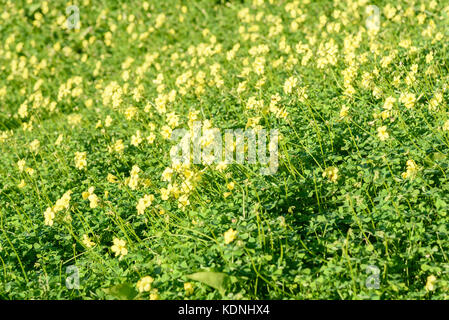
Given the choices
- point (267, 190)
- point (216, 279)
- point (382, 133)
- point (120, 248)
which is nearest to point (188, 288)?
point (216, 279)

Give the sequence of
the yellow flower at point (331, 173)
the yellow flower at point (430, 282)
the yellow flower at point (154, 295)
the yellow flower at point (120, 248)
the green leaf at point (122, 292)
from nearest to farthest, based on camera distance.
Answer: the yellow flower at point (430, 282)
the yellow flower at point (154, 295)
the green leaf at point (122, 292)
the yellow flower at point (120, 248)
the yellow flower at point (331, 173)

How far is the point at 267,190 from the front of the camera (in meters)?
3.06

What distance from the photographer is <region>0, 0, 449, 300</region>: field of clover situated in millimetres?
2564

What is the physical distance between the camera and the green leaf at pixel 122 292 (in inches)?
104

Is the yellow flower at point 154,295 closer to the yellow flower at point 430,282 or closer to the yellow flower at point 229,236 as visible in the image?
the yellow flower at point 229,236

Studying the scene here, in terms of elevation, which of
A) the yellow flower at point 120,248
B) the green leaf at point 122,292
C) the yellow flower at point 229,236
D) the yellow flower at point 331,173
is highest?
the yellow flower at point 331,173

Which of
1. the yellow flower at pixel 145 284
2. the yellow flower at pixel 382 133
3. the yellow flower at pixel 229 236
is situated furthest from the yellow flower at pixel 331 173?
the yellow flower at pixel 145 284

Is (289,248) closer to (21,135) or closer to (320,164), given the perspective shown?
(320,164)

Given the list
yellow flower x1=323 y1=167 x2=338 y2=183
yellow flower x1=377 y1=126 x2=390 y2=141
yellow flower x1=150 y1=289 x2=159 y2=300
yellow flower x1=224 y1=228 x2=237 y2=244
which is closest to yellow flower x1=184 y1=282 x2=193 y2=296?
yellow flower x1=150 y1=289 x2=159 y2=300

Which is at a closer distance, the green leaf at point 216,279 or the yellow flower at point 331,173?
the green leaf at point 216,279

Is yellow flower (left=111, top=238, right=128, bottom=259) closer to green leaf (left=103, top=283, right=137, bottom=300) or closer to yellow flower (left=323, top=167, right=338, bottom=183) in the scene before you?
green leaf (left=103, top=283, right=137, bottom=300)

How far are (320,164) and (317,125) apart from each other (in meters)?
0.36

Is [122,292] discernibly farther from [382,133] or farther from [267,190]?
[382,133]

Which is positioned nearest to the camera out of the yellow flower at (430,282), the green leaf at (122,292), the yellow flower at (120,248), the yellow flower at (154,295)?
the yellow flower at (430,282)
